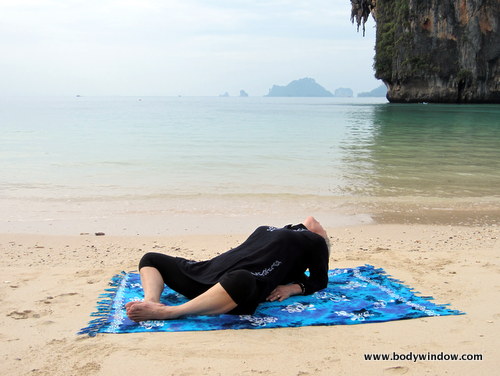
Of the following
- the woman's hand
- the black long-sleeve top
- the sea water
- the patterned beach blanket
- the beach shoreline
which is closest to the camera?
the beach shoreline

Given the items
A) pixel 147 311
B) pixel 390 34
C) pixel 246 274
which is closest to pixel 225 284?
pixel 246 274

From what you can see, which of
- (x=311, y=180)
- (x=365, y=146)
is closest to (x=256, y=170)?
(x=311, y=180)

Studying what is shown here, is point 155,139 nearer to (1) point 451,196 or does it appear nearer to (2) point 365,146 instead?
(2) point 365,146

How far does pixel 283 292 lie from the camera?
3.80 meters

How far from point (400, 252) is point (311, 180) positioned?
550cm

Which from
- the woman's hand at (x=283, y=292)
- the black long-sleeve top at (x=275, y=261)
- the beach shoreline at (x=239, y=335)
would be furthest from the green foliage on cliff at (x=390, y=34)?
the woman's hand at (x=283, y=292)

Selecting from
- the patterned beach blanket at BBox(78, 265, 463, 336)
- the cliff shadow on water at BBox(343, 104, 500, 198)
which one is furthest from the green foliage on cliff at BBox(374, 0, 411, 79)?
the patterned beach blanket at BBox(78, 265, 463, 336)

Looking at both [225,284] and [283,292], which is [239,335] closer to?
[225,284]

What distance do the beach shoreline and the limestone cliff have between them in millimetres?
49247

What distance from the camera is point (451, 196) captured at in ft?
30.1

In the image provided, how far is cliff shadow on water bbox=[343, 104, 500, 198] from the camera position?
991 centimetres

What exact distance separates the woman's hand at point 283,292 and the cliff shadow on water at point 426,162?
19.0 feet

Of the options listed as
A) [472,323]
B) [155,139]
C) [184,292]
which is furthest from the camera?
[155,139]

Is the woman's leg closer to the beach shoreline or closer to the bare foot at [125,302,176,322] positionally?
→ the bare foot at [125,302,176,322]
